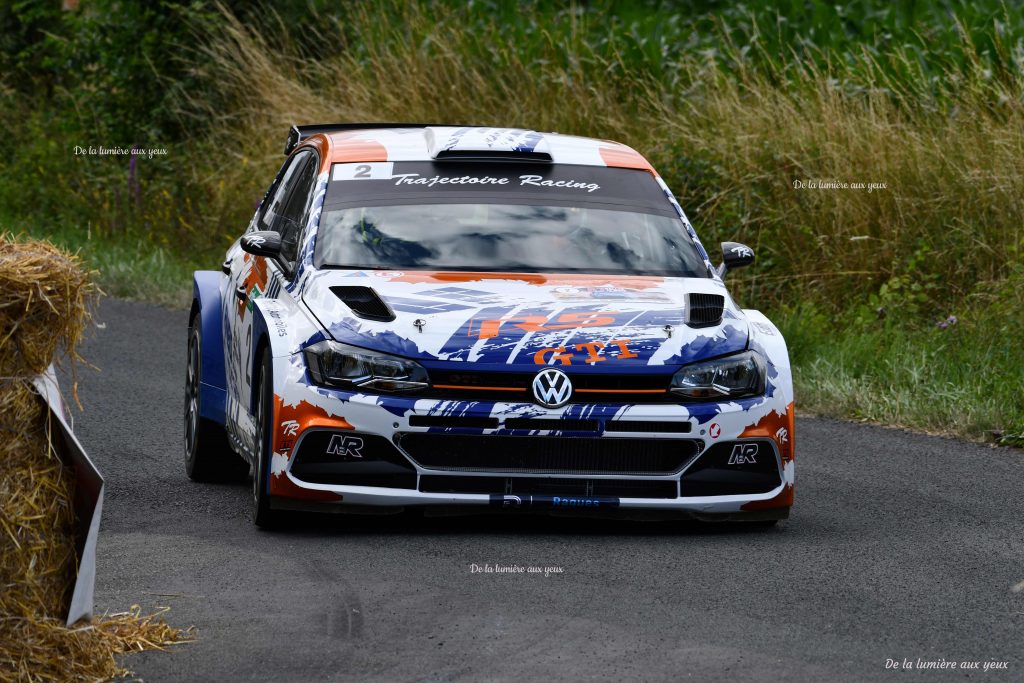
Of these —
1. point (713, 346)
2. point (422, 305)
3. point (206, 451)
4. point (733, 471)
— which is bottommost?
point (206, 451)

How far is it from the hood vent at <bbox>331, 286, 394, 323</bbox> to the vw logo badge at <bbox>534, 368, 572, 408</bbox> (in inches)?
24.9

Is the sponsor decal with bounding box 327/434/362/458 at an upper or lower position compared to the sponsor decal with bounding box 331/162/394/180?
lower

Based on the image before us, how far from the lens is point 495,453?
24.2ft

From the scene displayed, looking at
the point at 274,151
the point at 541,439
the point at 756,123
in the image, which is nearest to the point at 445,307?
the point at 541,439

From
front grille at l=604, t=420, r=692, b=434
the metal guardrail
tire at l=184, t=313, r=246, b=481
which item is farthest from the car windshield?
the metal guardrail

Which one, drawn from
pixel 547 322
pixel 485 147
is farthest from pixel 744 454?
pixel 485 147

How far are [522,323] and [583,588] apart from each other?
1219mm

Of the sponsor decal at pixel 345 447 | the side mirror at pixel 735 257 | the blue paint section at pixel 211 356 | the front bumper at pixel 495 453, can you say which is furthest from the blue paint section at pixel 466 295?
the blue paint section at pixel 211 356

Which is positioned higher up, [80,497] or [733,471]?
[80,497]

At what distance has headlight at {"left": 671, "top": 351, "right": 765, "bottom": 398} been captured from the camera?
7445 millimetres

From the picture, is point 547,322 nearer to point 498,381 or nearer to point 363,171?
point 498,381

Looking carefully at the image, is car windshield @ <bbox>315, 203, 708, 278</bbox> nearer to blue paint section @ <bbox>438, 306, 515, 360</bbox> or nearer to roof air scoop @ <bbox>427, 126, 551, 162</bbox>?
roof air scoop @ <bbox>427, 126, 551, 162</bbox>

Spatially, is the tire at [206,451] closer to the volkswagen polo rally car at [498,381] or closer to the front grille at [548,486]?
the volkswagen polo rally car at [498,381]

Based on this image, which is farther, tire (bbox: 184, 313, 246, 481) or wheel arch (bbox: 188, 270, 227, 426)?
tire (bbox: 184, 313, 246, 481)
